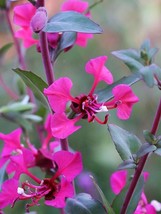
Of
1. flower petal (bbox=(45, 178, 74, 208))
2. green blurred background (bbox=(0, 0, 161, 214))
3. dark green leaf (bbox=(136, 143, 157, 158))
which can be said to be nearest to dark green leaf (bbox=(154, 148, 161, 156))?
dark green leaf (bbox=(136, 143, 157, 158))

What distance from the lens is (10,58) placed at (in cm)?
191

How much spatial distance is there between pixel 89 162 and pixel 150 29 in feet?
2.27

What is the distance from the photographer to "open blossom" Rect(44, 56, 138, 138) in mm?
571

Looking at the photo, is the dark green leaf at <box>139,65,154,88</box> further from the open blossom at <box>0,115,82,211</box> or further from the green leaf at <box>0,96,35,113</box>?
the green leaf at <box>0,96,35,113</box>

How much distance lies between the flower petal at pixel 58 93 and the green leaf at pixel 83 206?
114mm

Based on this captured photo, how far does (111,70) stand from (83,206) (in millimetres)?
1329

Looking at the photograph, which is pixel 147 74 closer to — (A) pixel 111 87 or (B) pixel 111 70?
(A) pixel 111 87

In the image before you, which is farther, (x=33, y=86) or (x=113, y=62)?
(x=113, y=62)

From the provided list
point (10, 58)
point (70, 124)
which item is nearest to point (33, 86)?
point (70, 124)

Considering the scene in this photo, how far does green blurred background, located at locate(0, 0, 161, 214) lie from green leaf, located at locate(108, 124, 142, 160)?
0.75m

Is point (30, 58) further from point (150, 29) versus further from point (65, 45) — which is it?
point (65, 45)

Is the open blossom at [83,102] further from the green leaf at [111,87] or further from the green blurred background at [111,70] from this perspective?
the green blurred background at [111,70]

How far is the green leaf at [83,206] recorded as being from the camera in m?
0.60

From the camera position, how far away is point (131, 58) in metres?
0.64
